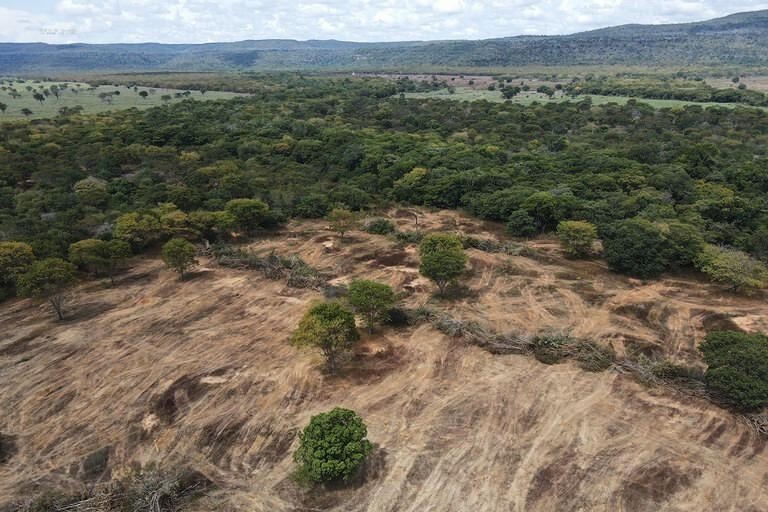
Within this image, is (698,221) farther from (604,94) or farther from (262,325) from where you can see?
(604,94)

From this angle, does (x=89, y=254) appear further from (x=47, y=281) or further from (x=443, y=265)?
(x=443, y=265)

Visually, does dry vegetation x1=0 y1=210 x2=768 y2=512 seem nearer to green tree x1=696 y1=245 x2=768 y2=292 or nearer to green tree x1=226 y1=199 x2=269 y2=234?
green tree x1=696 y1=245 x2=768 y2=292

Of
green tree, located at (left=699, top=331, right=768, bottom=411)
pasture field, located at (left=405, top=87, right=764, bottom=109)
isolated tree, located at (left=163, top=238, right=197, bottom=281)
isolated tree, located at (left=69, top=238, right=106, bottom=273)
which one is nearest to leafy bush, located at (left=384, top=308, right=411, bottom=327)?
green tree, located at (left=699, top=331, right=768, bottom=411)

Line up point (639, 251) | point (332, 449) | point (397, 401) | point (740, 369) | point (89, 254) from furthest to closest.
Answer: point (89, 254), point (639, 251), point (397, 401), point (740, 369), point (332, 449)

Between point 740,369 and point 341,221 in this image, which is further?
point 341,221

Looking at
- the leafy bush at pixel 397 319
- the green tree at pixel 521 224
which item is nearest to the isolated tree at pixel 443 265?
the leafy bush at pixel 397 319

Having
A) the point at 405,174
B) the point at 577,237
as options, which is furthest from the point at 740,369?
the point at 405,174
